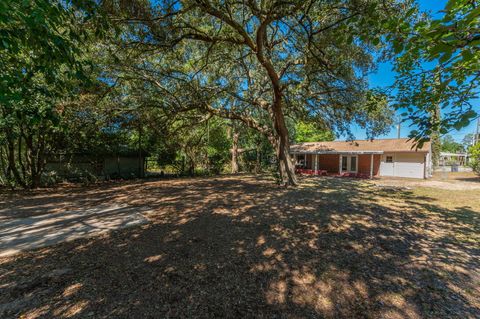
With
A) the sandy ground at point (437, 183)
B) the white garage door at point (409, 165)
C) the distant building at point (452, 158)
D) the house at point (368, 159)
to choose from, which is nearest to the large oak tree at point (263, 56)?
the sandy ground at point (437, 183)

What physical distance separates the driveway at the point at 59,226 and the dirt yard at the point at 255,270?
329 millimetres

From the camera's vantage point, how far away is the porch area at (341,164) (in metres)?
17.7

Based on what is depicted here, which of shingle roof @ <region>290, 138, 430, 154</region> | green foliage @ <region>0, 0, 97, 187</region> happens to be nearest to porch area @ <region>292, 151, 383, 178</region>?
shingle roof @ <region>290, 138, 430, 154</region>

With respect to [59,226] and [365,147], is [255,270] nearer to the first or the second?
[59,226]

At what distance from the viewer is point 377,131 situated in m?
10.9

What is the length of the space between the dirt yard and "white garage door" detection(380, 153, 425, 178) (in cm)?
1287

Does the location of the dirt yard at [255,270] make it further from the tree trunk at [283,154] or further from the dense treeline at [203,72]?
the tree trunk at [283,154]

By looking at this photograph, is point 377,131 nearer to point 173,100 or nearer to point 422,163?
point 422,163

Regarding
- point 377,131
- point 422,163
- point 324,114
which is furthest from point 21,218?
point 422,163

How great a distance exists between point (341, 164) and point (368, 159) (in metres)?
2.08

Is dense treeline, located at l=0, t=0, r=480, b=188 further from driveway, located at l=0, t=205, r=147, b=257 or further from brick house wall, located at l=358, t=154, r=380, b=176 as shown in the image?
brick house wall, located at l=358, t=154, r=380, b=176

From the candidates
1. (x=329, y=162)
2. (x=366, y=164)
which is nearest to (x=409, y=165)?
(x=366, y=164)

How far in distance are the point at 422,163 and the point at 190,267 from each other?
18.7 meters

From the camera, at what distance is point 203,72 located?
1028cm
